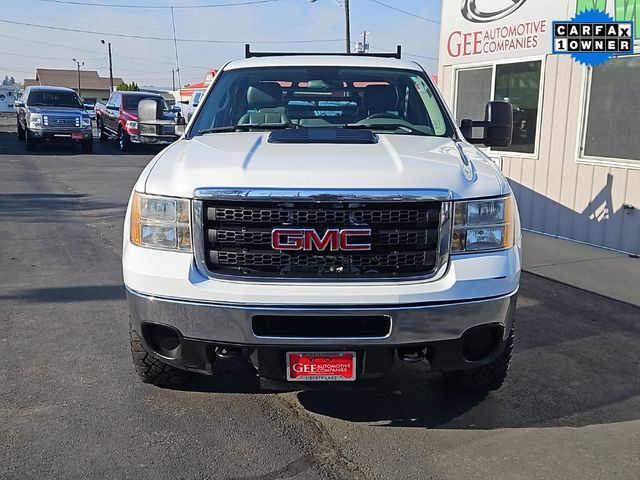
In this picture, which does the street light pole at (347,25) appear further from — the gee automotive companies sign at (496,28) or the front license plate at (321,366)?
the front license plate at (321,366)

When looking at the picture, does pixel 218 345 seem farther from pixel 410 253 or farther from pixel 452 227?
pixel 452 227

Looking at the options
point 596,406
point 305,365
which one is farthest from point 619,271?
point 305,365

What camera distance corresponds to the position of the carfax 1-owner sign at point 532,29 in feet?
24.8

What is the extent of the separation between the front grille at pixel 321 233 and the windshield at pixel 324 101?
4.51 feet

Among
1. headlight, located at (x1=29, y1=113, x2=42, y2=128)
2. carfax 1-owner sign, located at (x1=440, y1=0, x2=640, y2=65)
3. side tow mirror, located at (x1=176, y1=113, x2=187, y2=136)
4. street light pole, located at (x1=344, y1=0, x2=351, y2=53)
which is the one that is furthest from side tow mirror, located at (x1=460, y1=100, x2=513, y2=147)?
street light pole, located at (x1=344, y1=0, x2=351, y2=53)

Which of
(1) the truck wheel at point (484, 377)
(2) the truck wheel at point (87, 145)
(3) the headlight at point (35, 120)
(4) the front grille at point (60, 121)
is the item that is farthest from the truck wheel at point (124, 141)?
(1) the truck wheel at point (484, 377)

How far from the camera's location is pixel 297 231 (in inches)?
118

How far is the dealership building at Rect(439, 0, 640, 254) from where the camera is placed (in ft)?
24.9

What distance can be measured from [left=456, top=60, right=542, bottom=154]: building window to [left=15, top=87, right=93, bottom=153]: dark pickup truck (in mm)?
12866

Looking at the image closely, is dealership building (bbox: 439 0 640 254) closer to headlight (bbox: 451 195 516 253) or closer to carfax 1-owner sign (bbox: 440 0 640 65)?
carfax 1-owner sign (bbox: 440 0 640 65)

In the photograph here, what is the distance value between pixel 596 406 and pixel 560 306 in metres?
2.00

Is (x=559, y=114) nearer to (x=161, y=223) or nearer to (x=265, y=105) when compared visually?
(x=265, y=105)

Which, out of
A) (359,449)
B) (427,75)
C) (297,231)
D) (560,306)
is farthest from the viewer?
(560,306)

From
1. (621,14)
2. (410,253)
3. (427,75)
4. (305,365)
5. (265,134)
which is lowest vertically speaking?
(305,365)
